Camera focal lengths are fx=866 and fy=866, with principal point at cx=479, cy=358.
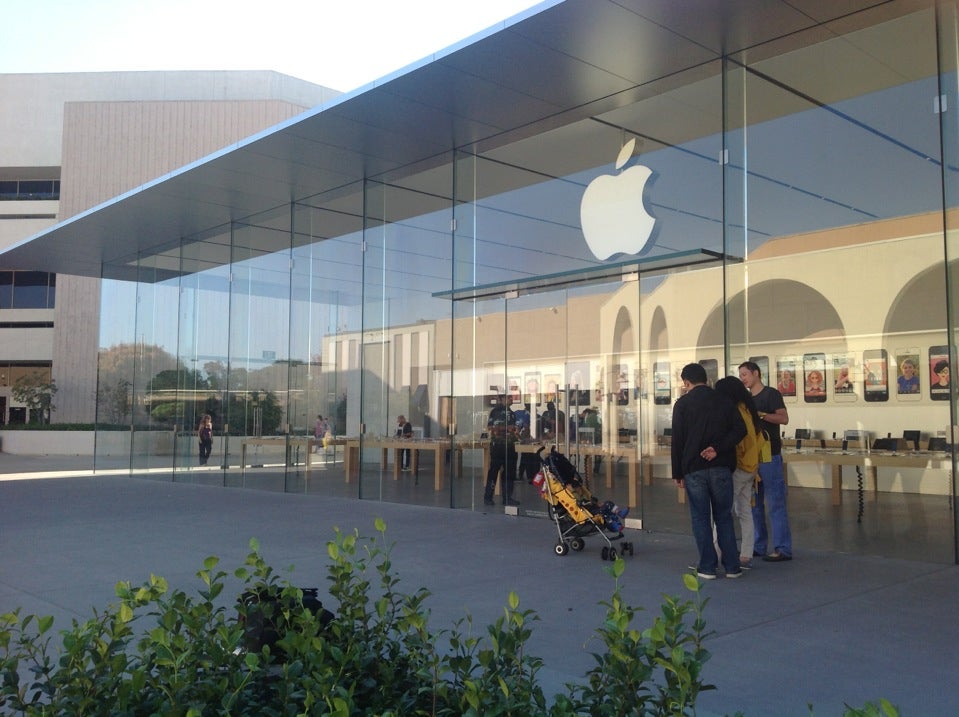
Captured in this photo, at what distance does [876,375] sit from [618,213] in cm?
365

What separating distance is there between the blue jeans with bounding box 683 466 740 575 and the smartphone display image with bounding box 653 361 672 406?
9.11 ft

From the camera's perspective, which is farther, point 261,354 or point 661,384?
point 261,354

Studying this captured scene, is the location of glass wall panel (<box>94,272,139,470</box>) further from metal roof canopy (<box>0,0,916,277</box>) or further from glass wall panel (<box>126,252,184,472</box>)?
metal roof canopy (<box>0,0,916,277</box>)

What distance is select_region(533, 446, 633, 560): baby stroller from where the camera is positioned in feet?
25.6

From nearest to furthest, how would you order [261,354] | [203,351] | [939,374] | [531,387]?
[939,374] < [531,387] < [261,354] < [203,351]

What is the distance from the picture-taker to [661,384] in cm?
964

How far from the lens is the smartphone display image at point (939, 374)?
7543 mm

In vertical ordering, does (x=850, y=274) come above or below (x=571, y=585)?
above

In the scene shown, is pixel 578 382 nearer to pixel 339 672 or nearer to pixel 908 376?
pixel 908 376

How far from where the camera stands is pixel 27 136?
4406cm

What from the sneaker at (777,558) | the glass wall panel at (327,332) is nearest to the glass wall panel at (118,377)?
Result: the glass wall panel at (327,332)

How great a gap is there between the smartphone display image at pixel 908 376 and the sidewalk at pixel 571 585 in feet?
4.87

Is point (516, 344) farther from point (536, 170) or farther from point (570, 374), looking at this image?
point (536, 170)

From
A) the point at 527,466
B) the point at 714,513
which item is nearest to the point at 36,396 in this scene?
the point at 527,466
